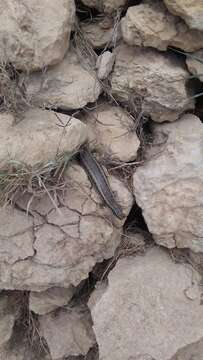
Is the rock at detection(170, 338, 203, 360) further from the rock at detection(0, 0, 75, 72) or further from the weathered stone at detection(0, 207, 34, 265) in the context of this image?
the rock at detection(0, 0, 75, 72)

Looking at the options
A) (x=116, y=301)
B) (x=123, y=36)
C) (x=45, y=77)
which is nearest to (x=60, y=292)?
(x=116, y=301)

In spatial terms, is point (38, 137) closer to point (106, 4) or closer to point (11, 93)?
point (11, 93)

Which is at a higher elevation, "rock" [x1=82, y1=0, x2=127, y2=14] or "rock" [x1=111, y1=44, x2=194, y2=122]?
"rock" [x1=82, y1=0, x2=127, y2=14]

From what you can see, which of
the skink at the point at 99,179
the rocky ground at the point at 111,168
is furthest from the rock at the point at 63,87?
the skink at the point at 99,179

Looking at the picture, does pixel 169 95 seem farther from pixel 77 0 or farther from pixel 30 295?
pixel 30 295

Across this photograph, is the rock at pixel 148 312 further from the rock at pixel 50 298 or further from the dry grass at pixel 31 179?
the dry grass at pixel 31 179

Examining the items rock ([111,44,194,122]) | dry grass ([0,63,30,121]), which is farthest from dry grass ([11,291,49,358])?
rock ([111,44,194,122])

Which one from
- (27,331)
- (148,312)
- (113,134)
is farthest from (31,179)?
(27,331)
